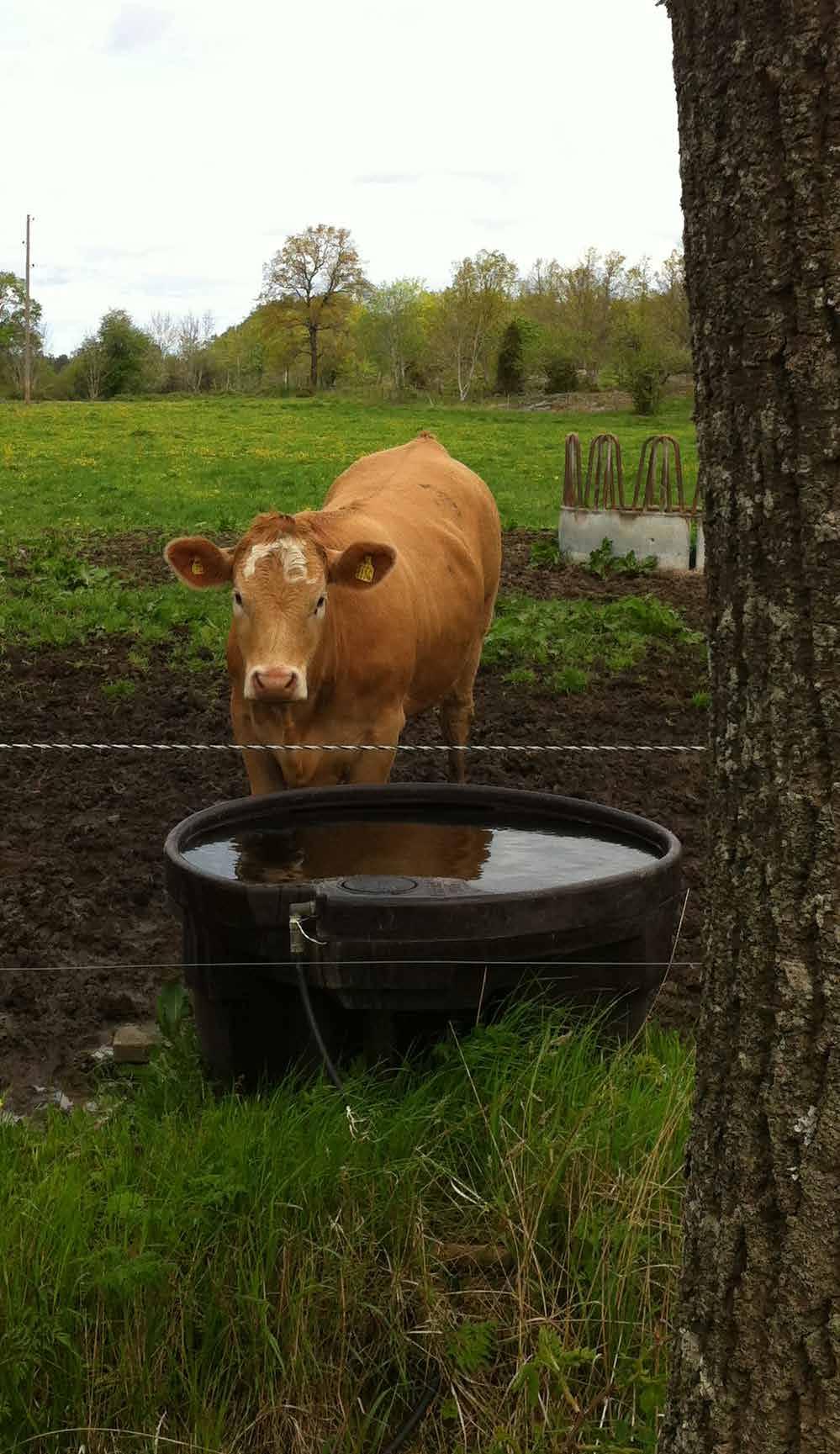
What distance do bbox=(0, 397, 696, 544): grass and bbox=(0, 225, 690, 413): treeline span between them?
35.9 ft

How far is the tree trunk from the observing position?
5.56 ft

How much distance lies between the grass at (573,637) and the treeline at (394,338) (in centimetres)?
3860

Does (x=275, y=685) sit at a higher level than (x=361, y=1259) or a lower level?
higher

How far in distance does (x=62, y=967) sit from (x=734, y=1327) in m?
3.14

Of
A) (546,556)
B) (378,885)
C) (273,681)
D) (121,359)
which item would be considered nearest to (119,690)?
(273,681)

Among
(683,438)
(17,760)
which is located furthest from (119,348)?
(17,760)

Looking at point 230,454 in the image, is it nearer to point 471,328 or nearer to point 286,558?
point 286,558

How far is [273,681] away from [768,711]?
2.92m

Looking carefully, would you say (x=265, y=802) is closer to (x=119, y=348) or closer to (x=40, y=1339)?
(x=40, y=1339)

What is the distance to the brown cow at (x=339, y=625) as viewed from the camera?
4875 millimetres

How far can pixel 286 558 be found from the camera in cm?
494

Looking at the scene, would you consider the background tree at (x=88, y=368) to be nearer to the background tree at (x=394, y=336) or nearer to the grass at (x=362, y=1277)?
the background tree at (x=394, y=336)

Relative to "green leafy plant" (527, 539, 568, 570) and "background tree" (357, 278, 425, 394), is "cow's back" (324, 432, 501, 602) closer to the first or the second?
"green leafy plant" (527, 539, 568, 570)

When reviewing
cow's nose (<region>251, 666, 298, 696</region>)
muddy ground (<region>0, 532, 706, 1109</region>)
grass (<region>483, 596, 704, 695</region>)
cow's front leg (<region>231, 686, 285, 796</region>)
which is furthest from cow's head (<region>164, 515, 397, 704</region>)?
grass (<region>483, 596, 704, 695</region>)
